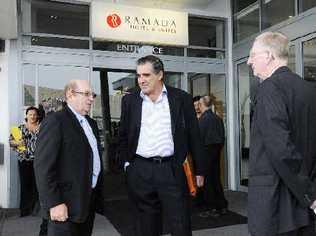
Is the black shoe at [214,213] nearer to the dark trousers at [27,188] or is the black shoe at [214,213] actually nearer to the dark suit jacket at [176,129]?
the dark trousers at [27,188]

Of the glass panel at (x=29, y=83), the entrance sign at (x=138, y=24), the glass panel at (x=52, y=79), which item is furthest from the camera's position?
the entrance sign at (x=138, y=24)

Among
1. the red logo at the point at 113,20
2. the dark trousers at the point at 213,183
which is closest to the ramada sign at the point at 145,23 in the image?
the red logo at the point at 113,20

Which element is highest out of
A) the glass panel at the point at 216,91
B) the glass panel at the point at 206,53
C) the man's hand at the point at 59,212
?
the glass panel at the point at 206,53

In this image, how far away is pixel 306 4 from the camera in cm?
625

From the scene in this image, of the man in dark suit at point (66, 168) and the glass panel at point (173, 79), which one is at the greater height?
the glass panel at point (173, 79)

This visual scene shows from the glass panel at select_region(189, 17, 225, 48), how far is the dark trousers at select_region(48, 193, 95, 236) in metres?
5.54

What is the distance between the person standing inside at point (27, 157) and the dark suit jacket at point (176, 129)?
301 centimetres

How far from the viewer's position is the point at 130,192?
314 centimetres

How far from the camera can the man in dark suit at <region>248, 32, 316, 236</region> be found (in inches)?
77.1

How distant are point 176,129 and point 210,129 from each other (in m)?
2.85

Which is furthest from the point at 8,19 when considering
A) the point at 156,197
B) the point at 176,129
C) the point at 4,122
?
the point at 156,197

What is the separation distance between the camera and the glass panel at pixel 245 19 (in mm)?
7547

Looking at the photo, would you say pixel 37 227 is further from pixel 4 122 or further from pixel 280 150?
pixel 280 150

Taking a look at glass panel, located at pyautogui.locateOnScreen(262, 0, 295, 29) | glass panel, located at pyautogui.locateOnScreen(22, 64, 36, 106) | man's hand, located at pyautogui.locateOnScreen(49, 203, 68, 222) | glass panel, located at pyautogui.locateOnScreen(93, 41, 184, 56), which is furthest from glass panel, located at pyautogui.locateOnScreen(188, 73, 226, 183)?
man's hand, located at pyautogui.locateOnScreen(49, 203, 68, 222)
